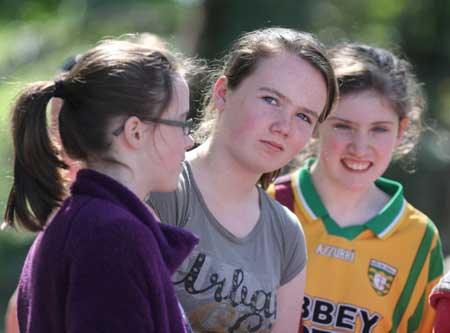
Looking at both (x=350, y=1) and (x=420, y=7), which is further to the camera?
(x=420, y=7)

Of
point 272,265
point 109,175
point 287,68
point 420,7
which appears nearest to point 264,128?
point 287,68

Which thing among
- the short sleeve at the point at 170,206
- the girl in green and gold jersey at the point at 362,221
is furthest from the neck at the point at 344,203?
the short sleeve at the point at 170,206

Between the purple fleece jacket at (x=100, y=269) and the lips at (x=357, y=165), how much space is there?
1441 mm

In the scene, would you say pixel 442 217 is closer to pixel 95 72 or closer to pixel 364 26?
pixel 364 26

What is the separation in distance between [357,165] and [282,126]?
82 cm

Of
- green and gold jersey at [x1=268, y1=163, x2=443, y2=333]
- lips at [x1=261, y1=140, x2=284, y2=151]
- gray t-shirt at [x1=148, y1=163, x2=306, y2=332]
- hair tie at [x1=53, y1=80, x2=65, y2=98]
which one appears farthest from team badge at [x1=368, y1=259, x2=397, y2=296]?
hair tie at [x1=53, y1=80, x2=65, y2=98]

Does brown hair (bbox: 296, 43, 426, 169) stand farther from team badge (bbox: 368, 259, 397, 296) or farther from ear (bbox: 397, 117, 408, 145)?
team badge (bbox: 368, 259, 397, 296)

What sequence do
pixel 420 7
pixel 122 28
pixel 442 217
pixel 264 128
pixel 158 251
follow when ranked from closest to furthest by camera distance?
pixel 158 251 → pixel 264 128 → pixel 122 28 → pixel 442 217 → pixel 420 7

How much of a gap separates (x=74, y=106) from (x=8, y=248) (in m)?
7.59

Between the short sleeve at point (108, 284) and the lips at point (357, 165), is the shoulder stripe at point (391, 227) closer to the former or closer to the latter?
the lips at point (357, 165)

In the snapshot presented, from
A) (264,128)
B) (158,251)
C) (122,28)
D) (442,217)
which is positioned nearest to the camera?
(158,251)

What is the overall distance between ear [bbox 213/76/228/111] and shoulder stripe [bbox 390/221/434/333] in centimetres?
103

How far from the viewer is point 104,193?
2088 millimetres

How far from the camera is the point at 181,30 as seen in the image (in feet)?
30.5
